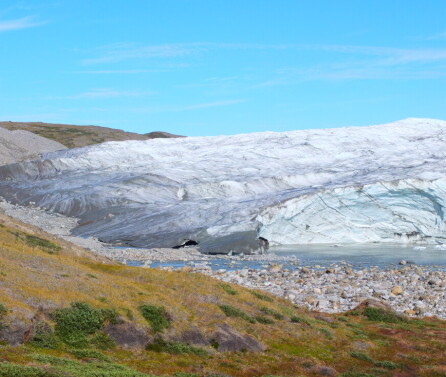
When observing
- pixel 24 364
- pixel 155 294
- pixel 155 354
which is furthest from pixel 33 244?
pixel 24 364

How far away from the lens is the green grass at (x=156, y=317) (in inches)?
666

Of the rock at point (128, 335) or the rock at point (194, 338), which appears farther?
the rock at point (194, 338)

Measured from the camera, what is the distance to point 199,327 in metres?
17.6

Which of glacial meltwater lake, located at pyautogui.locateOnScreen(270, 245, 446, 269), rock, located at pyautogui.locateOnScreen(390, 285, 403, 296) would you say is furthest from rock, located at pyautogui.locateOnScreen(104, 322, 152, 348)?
glacial meltwater lake, located at pyautogui.locateOnScreen(270, 245, 446, 269)

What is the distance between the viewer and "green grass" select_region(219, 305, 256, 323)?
19594mm

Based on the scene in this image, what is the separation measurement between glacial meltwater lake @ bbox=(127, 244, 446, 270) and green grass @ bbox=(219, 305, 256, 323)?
70.2ft

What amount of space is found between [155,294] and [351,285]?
17.3m

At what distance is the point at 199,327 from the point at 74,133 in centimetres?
15978

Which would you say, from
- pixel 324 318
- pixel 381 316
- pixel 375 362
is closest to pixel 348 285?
pixel 381 316

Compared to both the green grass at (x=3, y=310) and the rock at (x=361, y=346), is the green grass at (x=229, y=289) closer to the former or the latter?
the rock at (x=361, y=346)

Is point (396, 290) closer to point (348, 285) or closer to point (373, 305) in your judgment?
point (348, 285)

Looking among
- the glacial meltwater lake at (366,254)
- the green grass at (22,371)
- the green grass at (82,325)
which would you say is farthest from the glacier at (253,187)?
the green grass at (22,371)

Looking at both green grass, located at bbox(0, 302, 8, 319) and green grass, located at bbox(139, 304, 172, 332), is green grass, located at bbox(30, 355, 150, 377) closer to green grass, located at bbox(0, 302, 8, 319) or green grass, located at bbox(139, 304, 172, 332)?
green grass, located at bbox(0, 302, 8, 319)

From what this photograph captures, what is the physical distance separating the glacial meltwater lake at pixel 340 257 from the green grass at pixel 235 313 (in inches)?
842
